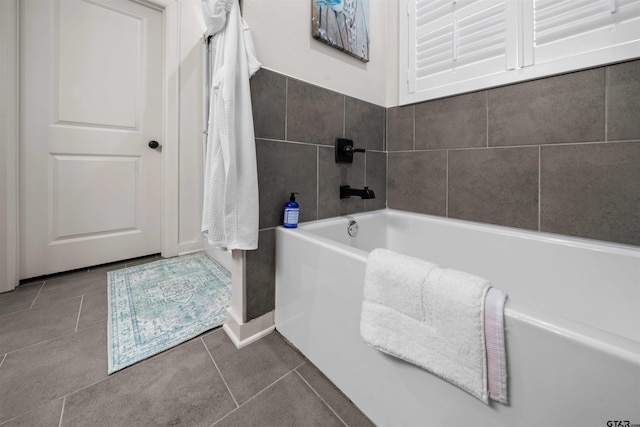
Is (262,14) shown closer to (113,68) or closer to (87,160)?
(113,68)

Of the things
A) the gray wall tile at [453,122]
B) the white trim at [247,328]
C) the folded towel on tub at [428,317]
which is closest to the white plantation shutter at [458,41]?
the gray wall tile at [453,122]

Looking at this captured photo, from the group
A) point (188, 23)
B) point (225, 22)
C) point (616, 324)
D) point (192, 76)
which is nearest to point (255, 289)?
point (225, 22)

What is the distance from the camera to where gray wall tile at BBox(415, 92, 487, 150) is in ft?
4.00

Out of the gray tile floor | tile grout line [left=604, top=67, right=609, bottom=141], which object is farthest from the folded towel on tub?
tile grout line [left=604, top=67, right=609, bottom=141]

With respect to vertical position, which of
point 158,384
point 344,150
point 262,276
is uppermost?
point 344,150

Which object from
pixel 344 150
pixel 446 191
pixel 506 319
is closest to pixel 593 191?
pixel 446 191

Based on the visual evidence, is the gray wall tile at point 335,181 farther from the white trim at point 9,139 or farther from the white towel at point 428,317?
the white trim at point 9,139

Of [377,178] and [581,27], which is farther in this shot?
[377,178]

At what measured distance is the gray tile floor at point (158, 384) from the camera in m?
0.72

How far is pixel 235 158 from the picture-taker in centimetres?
92

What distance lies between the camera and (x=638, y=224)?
0.88m

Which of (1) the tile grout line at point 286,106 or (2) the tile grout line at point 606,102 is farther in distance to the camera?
(1) the tile grout line at point 286,106

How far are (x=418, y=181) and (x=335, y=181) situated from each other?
522 millimetres

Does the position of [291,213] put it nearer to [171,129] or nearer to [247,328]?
[247,328]
